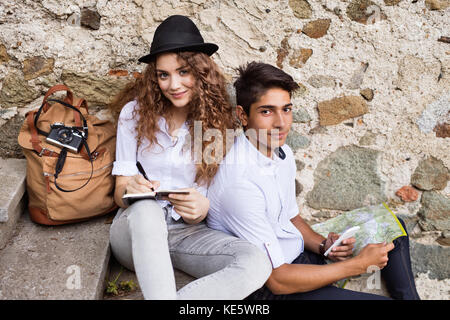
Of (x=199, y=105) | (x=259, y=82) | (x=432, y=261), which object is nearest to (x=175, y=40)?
(x=199, y=105)

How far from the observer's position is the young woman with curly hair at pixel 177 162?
181 centimetres

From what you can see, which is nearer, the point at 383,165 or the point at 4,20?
the point at 4,20

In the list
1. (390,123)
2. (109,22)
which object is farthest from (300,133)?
(109,22)

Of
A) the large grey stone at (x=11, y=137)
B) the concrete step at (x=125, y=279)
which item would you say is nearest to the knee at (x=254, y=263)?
the concrete step at (x=125, y=279)

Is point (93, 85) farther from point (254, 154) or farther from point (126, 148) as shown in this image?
point (254, 154)

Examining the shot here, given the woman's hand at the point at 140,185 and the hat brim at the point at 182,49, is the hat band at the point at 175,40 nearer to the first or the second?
the hat brim at the point at 182,49

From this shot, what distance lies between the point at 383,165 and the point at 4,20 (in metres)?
2.47

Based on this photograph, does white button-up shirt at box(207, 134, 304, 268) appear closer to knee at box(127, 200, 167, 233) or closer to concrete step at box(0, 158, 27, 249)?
knee at box(127, 200, 167, 233)

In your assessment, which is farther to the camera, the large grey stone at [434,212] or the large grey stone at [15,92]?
the large grey stone at [434,212]

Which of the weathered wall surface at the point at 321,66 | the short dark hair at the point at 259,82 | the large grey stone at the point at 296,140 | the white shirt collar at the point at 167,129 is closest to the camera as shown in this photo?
the short dark hair at the point at 259,82

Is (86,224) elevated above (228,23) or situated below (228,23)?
below

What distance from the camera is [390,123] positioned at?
2.59 meters

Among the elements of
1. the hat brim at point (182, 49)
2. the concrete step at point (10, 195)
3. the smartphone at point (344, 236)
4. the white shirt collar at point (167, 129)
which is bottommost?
the concrete step at point (10, 195)
